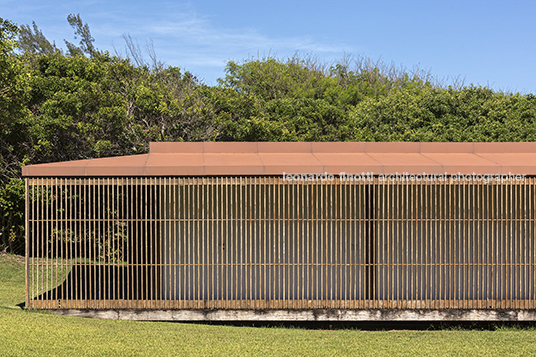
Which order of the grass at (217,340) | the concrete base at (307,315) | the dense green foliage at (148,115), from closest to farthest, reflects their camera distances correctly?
the grass at (217,340), the concrete base at (307,315), the dense green foliage at (148,115)

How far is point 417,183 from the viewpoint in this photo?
8.63m

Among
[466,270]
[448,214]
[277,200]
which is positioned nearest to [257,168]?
[277,200]

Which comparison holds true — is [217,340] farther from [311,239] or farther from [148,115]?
[148,115]

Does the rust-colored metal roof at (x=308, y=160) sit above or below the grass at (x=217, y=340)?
above

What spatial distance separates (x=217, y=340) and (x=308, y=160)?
3.52 metres

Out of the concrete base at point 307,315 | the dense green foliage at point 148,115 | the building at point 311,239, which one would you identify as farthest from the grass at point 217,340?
the dense green foliage at point 148,115

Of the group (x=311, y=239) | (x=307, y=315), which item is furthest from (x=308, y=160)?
(x=307, y=315)

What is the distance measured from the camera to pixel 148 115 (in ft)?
58.9

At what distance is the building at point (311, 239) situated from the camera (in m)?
8.54

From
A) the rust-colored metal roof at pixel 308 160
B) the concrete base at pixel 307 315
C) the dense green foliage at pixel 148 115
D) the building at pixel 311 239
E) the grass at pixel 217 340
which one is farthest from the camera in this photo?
the dense green foliage at pixel 148 115

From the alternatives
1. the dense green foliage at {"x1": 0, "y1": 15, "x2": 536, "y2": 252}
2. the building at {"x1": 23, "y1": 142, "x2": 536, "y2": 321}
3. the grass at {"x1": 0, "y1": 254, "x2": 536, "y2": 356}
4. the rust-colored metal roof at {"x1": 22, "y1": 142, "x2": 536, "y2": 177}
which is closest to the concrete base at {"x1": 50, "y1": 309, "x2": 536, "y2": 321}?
the building at {"x1": 23, "y1": 142, "x2": 536, "y2": 321}

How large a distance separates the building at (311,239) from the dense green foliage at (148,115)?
6.92 metres

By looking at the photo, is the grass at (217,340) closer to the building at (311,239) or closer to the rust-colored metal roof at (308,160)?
the building at (311,239)

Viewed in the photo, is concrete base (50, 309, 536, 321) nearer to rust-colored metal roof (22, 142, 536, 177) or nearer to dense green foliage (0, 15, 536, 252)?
rust-colored metal roof (22, 142, 536, 177)
